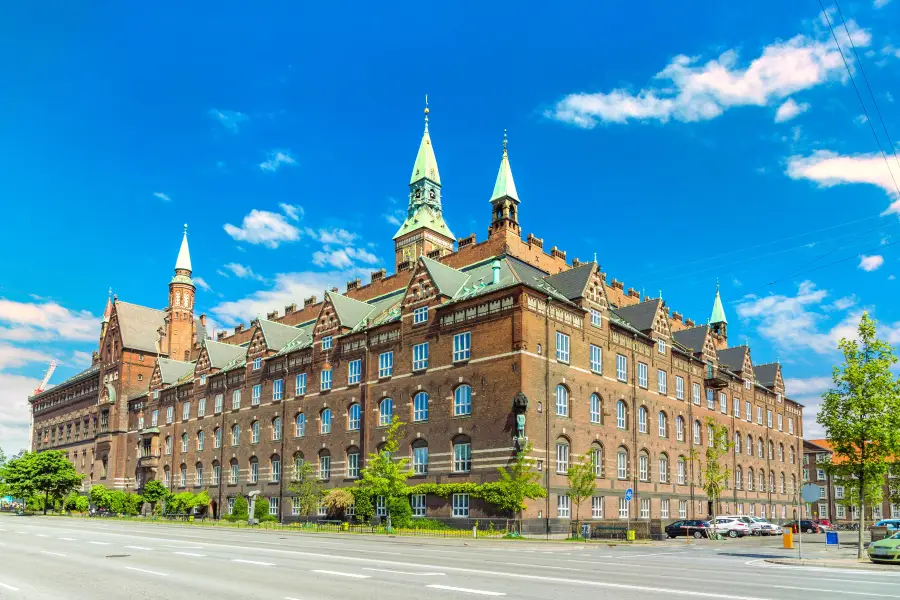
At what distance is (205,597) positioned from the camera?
1534 cm

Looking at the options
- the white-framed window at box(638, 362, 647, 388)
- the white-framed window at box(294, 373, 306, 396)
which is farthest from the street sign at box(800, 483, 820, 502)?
the white-framed window at box(294, 373, 306, 396)

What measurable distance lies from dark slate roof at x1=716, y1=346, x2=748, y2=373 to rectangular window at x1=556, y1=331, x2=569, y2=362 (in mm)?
33382

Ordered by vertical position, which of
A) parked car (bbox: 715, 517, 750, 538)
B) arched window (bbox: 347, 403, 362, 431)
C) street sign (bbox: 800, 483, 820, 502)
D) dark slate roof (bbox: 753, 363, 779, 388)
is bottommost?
parked car (bbox: 715, 517, 750, 538)

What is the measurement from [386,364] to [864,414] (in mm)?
35153

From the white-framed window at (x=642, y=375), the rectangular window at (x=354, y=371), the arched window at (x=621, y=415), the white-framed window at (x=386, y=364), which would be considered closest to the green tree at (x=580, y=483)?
the arched window at (x=621, y=415)

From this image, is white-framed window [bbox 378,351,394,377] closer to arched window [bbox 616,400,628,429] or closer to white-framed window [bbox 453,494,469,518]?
white-framed window [bbox 453,494,469,518]

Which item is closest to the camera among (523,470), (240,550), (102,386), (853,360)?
(240,550)

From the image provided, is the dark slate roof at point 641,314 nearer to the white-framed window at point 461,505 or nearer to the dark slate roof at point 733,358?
the dark slate roof at point 733,358

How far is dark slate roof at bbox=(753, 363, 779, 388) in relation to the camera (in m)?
89.6

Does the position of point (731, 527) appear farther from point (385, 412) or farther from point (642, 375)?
point (385, 412)

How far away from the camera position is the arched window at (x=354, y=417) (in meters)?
62.4

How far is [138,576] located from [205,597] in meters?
5.08

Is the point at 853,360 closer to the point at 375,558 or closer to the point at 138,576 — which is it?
the point at 375,558

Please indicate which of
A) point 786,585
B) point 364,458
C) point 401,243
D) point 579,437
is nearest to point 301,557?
point 786,585
